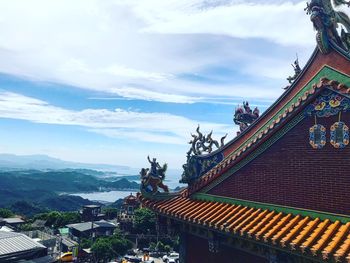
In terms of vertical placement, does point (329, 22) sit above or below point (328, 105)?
above

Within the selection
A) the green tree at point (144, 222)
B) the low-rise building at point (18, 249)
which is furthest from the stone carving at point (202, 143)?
the green tree at point (144, 222)

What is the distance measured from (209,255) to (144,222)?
5915 cm

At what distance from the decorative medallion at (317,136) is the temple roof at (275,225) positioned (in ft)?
5.79

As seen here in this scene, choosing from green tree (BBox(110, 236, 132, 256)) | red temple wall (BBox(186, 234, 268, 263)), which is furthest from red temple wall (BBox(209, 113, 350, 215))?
green tree (BBox(110, 236, 132, 256))

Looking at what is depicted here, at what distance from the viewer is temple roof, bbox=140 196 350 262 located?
6531 millimetres

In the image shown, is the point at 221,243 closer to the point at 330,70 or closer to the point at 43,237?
the point at 330,70

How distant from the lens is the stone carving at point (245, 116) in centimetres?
1448

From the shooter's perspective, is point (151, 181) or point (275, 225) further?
point (151, 181)

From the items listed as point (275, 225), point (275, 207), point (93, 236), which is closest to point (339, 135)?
point (275, 207)

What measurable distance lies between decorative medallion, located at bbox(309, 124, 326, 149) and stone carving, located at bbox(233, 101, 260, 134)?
589 centimetres

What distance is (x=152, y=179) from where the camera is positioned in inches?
482

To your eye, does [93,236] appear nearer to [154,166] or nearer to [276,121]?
[154,166]

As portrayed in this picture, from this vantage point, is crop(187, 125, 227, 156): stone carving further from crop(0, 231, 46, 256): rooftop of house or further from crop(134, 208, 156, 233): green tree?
crop(134, 208, 156, 233): green tree

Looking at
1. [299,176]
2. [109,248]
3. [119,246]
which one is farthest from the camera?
[119,246]
